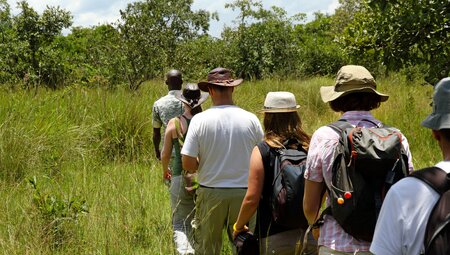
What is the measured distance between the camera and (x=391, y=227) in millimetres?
Answer: 1810

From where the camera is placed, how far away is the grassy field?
4671 mm

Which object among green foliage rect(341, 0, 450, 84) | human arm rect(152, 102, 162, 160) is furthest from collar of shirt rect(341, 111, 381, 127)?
human arm rect(152, 102, 162, 160)

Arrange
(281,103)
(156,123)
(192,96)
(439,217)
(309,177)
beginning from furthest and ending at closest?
(156,123) < (192,96) < (281,103) < (309,177) < (439,217)

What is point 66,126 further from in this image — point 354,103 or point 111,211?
point 354,103

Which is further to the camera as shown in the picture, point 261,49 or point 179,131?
point 261,49

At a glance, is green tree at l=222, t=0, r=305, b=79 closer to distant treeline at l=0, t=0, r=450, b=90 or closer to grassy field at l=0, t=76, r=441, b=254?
distant treeline at l=0, t=0, r=450, b=90

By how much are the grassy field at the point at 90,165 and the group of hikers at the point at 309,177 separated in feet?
1.70

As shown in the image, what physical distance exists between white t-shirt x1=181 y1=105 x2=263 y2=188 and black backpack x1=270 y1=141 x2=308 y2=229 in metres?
0.93

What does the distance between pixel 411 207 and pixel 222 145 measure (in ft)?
8.57

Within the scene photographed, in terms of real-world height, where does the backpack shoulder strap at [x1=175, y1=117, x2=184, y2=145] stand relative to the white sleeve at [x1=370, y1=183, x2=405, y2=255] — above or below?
below

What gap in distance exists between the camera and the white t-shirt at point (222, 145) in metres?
4.28

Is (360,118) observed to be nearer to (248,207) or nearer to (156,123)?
(248,207)

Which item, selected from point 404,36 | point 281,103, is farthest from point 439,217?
point 404,36

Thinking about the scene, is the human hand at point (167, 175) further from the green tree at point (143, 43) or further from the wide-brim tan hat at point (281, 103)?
the green tree at point (143, 43)
